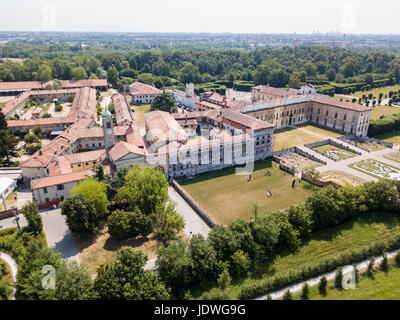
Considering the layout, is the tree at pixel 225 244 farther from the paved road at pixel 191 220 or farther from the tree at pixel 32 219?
the tree at pixel 32 219

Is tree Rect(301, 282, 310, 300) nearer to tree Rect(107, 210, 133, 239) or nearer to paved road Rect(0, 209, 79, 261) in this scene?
tree Rect(107, 210, 133, 239)

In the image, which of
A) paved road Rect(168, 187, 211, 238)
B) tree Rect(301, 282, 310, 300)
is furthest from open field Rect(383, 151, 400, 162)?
tree Rect(301, 282, 310, 300)

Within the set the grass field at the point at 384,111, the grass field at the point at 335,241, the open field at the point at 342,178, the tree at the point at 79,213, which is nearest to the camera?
the grass field at the point at 335,241

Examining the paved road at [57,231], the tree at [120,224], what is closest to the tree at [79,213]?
the paved road at [57,231]

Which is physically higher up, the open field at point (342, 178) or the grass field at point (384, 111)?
the grass field at point (384, 111)

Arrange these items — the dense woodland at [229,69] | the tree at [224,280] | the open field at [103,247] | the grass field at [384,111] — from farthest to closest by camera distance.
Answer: the dense woodland at [229,69] < the grass field at [384,111] < the open field at [103,247] < the tree at [224,280]

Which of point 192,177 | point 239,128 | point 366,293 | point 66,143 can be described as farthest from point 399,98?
point 66,143

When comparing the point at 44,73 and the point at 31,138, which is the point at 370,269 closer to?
the point at 31,138
